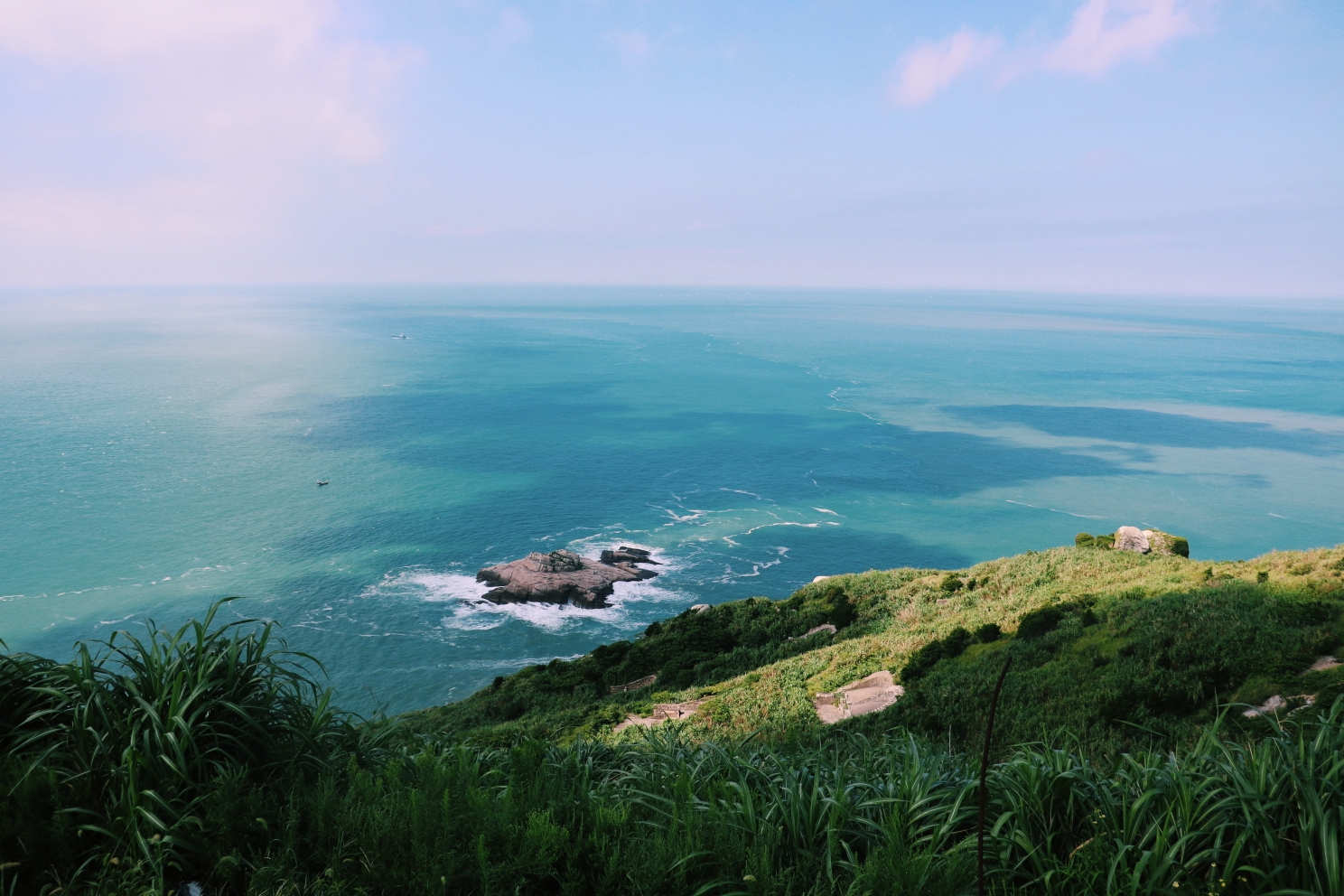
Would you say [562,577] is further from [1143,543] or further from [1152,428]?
[1152,428]

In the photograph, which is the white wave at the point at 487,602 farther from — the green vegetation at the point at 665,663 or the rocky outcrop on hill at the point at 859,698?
the rocky outcrop on hill at the point at 859,698

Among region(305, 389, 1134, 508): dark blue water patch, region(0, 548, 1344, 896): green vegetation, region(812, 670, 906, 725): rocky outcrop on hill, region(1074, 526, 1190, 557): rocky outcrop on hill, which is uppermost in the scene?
region(0, 548, 1344, 896): green vegetation

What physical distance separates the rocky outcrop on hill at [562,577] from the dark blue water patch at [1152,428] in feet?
262

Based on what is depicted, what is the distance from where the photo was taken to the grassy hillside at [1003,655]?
1575cm

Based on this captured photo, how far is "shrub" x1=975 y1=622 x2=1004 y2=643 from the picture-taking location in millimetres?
22938

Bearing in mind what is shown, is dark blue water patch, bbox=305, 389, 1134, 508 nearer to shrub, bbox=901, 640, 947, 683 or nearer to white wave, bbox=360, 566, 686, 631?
white wave, bbox=360, 566, 686, 631

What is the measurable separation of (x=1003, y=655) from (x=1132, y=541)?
19122mm

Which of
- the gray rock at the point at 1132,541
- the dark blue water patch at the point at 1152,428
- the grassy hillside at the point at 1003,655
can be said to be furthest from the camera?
the dark blue water patch at the point at 1152,428

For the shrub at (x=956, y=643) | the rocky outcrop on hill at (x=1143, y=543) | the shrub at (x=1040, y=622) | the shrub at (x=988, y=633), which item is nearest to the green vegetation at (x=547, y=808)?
the shrub at (x=956, y=643)

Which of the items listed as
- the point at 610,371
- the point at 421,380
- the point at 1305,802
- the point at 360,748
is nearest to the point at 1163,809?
the point at 1305,802

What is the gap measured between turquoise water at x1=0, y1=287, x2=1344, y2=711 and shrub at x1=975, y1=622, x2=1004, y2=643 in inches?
1150

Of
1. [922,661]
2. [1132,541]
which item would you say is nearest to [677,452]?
[1132,541]

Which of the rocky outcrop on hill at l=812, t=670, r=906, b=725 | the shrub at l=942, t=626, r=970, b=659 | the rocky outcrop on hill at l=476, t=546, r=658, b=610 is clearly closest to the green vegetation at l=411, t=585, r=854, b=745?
the rocky outcrop on hill at l=812, t=670, r=906, b=725

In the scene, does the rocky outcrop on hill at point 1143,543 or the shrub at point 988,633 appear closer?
the shrub at point 988,633
